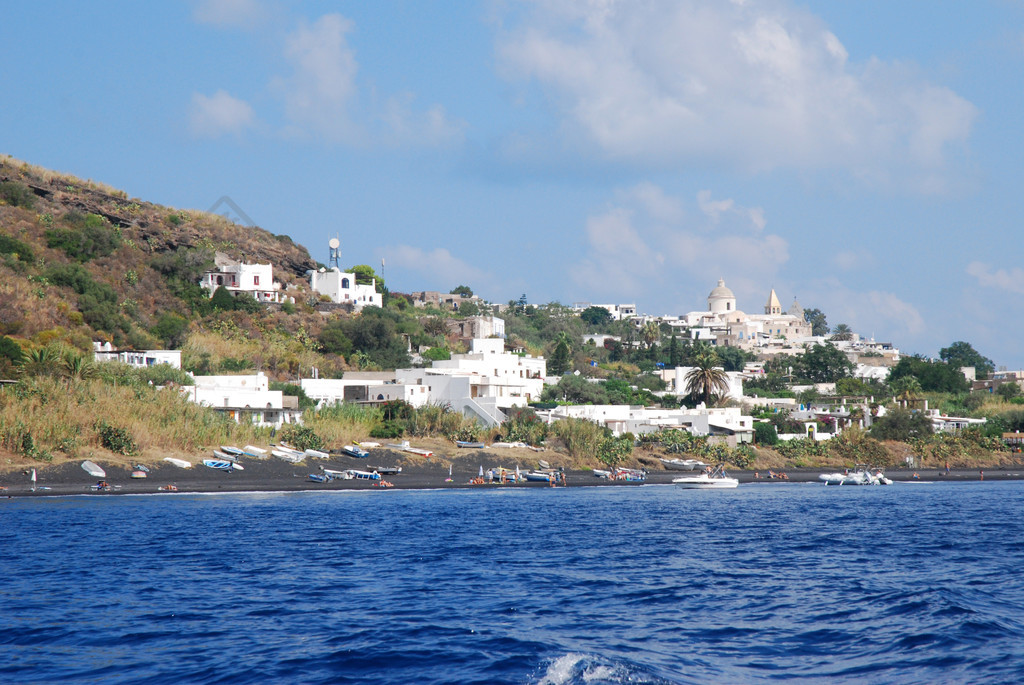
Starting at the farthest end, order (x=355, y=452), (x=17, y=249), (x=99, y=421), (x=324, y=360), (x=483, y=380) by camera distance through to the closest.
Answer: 1. (x=324, y=360)
2. (x=17, y=249)
3. (x=483, y=380)
4. (x=355, y=452)
5. (x=99, y=421)

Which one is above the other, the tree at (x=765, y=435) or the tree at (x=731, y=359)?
the tree at (x=731, y=359)

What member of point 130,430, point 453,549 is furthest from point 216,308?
point 453,549

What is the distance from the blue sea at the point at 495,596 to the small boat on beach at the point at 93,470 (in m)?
2.81

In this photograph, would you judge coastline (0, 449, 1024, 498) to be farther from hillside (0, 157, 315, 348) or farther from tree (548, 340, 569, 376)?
tree (548, 340, 569, 376)

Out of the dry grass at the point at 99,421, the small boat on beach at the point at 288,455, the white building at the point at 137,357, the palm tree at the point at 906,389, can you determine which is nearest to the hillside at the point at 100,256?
the white building at the point at 137,357

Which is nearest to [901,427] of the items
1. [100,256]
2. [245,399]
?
[245,399]

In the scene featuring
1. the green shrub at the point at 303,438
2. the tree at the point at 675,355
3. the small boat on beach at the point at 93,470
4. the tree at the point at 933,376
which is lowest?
the small boat on beach at the point at 93,470

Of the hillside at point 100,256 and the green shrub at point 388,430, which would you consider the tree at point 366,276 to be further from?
the green shrub at point 388,430

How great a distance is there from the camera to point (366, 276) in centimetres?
13812

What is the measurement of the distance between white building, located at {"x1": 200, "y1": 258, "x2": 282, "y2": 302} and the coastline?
49.6 m

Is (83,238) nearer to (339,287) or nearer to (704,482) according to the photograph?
(339,287)

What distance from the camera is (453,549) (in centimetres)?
3531

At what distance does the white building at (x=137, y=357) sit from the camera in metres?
69.5

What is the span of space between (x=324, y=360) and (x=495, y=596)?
71709 mm
